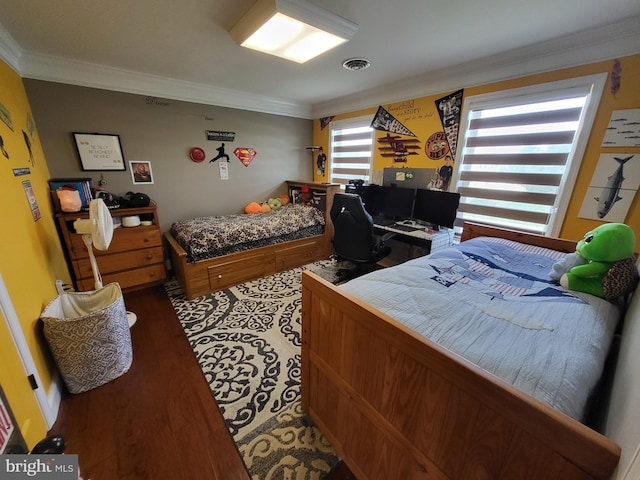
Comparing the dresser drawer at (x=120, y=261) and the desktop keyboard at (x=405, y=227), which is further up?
the desktop keyboard at (x=405, y=227)

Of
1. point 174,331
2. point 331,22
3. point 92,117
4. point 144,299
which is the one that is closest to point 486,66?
point 331,22

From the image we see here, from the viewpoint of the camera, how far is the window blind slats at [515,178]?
2090 mm

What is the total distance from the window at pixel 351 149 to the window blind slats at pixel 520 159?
135 centimetres

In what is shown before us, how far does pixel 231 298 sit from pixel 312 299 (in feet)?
5.72

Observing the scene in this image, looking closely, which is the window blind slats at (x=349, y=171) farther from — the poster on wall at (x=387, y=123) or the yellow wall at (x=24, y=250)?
the yellow wall at (x=24, y=250)

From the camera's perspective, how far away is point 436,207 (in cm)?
270

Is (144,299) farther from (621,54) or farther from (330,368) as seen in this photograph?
(621,54)

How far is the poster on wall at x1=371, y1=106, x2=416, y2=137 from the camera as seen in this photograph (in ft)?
9.84

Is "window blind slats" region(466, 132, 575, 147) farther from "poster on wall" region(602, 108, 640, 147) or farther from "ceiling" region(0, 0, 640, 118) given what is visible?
"ceiling" region(0, 0, 640, 118)

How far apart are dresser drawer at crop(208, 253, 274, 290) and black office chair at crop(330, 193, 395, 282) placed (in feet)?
3.03

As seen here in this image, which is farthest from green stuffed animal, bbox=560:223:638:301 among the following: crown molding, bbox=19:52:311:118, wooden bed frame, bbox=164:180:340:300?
crown molding, bbox=19:52:311:118

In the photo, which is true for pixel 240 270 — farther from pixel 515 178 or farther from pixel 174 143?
pixel 515 178

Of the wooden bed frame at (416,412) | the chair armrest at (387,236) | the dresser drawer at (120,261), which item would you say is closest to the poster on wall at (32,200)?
the dresser drawer at (120,261)

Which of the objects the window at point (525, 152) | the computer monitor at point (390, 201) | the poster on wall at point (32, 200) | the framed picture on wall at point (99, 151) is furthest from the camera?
the computer monitor at point (390, 201)
